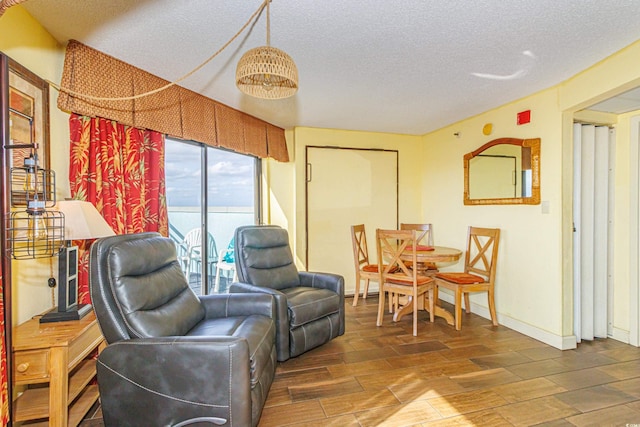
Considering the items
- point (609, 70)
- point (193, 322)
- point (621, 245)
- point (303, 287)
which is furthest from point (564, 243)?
point (193, 322)

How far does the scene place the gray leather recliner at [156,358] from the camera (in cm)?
154

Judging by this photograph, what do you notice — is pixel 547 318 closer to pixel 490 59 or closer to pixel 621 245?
pixel 621 245

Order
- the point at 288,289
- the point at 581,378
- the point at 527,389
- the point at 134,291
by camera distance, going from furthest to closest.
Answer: the point at 288,289 → the point at 581,378 → the point at 527,389 → the point at 134,291

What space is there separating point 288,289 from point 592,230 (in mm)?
2854

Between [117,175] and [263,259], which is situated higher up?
[117,175]

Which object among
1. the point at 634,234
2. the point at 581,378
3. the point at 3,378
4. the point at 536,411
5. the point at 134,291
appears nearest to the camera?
the point at 3,378

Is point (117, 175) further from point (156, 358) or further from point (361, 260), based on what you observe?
point (361, 260)

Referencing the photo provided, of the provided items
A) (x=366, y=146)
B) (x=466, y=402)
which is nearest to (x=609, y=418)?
(x=466, y=402)

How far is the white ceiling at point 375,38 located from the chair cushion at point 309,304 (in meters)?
1.82

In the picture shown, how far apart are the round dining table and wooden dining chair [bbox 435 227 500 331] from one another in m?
0.19

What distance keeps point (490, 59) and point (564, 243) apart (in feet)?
5.63

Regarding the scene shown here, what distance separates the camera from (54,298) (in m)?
2.08

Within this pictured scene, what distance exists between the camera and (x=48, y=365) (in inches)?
60.2

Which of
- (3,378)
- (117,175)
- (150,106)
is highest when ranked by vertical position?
(150,106)
